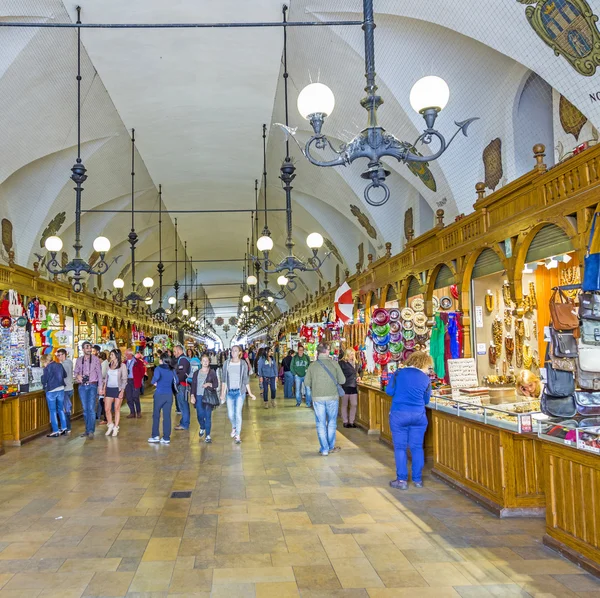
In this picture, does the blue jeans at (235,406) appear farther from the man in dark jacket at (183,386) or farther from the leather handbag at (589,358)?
the leather handbag at (589,358)

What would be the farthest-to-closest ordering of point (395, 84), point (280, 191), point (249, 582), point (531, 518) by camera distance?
point (280, 191) < point (395, 84) < point (531, 518) < point (249, 582)

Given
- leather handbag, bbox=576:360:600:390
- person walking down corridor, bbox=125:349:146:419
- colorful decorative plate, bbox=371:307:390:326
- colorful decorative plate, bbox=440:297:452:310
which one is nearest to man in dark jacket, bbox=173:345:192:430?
person walking down corridor, bbox=125:349:146:419

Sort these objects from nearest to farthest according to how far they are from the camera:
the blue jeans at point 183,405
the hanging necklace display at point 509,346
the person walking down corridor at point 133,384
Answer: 1. the hanging necklace display at point 509,346
2. the blue jeans at point 183,405
3. the person walking down corridor at point 133,384

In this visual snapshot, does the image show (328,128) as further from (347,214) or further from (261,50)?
(347,214)

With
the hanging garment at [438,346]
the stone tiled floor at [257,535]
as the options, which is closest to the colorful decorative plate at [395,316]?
the hanging garment at [438,346]

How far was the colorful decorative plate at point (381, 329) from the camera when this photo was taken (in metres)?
9.03

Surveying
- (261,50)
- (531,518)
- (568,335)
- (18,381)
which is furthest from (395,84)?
(18,381)

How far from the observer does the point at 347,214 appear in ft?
45.3

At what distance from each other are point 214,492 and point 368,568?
7.79 feet

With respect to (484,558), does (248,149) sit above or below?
above

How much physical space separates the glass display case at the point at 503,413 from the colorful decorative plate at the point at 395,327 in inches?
116

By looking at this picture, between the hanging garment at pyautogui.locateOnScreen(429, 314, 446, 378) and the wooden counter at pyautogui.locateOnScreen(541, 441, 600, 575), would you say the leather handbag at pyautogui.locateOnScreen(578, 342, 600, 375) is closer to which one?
the wooden counter at pyautogui.locateOnScreen(541, 441, 600, 575)

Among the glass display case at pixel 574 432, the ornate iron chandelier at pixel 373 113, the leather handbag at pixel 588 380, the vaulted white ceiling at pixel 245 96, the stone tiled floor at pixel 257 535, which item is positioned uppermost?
the vaulted white ceiling at pixel 245 96

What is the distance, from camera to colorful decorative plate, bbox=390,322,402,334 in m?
8.95
